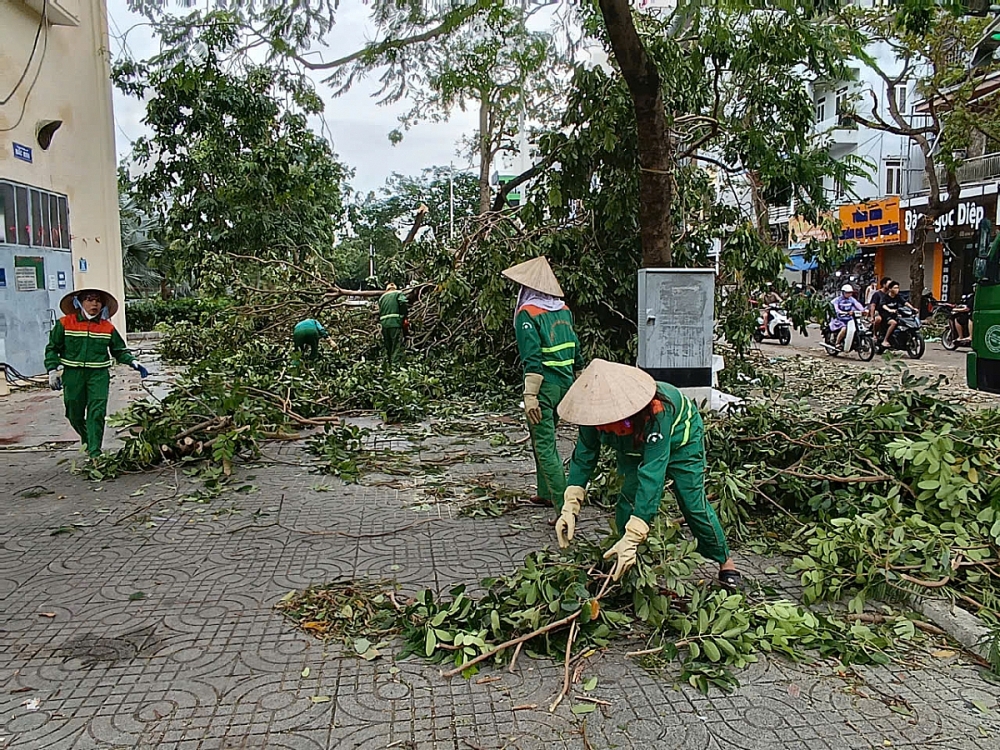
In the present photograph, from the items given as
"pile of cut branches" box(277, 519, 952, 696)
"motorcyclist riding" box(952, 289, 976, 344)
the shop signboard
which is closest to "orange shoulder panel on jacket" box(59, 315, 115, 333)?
"pile of cut branches" box(277, 519, 952, 696)

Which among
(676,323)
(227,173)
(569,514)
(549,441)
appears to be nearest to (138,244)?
(227,173)

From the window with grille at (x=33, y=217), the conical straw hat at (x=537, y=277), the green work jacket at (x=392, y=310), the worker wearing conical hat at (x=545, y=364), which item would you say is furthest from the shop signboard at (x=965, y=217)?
the window with grille at (x=33, y=217)

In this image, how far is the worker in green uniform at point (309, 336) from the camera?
13180mm

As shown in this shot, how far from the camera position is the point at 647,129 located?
336 inches

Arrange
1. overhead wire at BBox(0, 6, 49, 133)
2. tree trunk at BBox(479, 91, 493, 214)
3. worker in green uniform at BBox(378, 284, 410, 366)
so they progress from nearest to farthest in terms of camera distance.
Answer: overhead wire at BBox(0, 6, 49, 133) < worker in green uniform at BBox(378, 284, 410, 366) < tree trunk at BBox(479, 91, 493, 214)

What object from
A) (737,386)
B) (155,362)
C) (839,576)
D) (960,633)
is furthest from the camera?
(155,362)

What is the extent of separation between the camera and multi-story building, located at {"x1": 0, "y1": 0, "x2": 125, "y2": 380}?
484 inches

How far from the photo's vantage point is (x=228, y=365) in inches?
509

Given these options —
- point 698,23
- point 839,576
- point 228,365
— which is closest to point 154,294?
point 228,365

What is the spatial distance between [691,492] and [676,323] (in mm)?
4584

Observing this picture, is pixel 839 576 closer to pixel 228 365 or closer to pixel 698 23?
pixel 698 23

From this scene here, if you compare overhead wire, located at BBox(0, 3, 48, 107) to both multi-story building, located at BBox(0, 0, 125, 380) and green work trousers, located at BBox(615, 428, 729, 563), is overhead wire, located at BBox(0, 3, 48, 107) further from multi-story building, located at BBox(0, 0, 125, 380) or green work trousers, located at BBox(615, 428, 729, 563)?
green work trousers, located at BBox(615, 428, 729, 563)

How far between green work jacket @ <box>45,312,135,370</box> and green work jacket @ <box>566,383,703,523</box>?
5.08 metres

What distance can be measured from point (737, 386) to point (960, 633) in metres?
7.51
